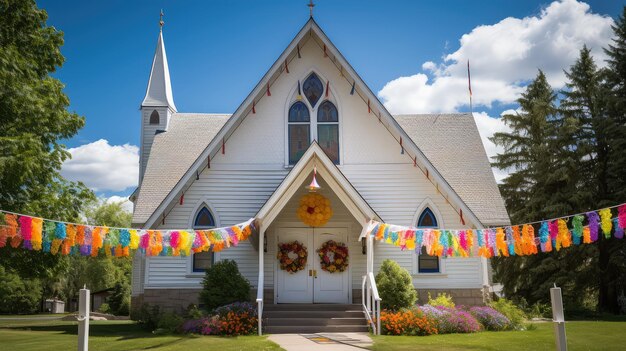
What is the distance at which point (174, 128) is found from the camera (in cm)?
2341

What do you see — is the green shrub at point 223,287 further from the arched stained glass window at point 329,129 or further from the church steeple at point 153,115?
the church steeple at point 153,115

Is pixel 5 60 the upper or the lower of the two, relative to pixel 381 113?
upper

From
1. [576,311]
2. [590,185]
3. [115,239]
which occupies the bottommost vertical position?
[576,311]

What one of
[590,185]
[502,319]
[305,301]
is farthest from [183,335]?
[590,185]

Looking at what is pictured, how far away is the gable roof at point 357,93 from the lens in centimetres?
1739

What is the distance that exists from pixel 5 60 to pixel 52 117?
9.51 feet

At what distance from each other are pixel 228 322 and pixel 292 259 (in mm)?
3475

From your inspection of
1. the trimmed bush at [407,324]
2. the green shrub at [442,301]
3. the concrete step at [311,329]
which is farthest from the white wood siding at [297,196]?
the trimmed bush at [407,324]

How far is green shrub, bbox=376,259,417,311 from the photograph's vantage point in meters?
15.6

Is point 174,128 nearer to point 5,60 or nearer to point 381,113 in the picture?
point 5,60

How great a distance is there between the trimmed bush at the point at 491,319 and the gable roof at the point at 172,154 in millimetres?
10777

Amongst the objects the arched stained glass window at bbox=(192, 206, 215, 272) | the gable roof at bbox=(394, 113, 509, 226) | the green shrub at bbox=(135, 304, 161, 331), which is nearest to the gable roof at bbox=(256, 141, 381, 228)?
the arched stained glass window at bbox=(192, 206, 215, 272)

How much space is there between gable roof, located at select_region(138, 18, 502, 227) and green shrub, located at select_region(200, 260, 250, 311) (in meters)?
2.56

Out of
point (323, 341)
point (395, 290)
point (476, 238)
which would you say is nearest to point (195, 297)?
point (323, 341)
